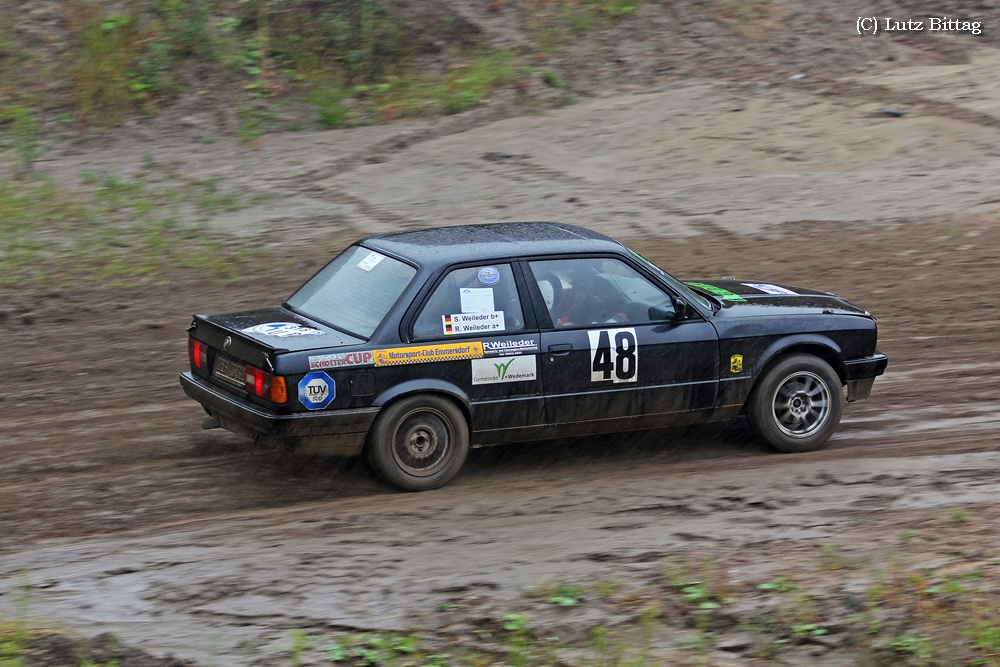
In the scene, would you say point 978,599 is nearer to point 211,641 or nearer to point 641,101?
point 211,641

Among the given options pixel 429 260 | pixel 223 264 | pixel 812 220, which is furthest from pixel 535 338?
pixel 812 220

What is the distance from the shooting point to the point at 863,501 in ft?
21.0

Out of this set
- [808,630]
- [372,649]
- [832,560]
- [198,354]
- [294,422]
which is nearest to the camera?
[372,649]

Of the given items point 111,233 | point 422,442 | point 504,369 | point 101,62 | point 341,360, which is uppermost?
point 101,62

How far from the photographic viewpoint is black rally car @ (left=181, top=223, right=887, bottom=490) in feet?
20.6

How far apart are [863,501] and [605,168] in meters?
8.41

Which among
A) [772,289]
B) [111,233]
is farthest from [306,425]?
[111,233]

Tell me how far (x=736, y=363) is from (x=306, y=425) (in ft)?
8.96

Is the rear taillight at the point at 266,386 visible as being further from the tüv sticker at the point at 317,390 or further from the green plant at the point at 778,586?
the green plant at the point at 778,586

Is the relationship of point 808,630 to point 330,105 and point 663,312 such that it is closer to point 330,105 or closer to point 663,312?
point 663,312

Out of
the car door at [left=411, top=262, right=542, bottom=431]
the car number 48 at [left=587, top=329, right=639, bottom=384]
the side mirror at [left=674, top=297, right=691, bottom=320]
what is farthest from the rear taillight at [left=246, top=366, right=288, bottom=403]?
the side mirror at [left=674, top=297, right=691, bottom=320]

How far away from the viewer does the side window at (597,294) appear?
22.2 feet

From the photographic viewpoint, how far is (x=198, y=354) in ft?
22.7

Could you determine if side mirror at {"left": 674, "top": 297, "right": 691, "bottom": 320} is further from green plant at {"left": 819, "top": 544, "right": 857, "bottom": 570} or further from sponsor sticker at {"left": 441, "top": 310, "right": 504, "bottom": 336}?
green plant at {"left": 819, "top": 544, "right": 857, "bottom": 570}
